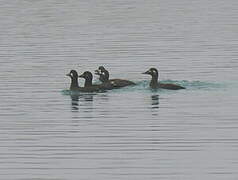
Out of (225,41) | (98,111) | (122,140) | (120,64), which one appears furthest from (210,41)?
(122,140)

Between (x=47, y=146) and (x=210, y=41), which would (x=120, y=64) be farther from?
(x=47, y=146)

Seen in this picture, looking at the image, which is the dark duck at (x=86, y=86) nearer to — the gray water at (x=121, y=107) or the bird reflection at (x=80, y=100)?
the gray water at (x=121, y=107)

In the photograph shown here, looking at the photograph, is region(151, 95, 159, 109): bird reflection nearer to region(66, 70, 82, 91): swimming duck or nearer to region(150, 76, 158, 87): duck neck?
region(150, 76, 158, 87): duck neck

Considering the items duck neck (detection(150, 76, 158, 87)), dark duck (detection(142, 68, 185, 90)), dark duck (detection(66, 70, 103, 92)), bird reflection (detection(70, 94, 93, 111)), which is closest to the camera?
bird reflection (detection(70, 94, 93, 111))

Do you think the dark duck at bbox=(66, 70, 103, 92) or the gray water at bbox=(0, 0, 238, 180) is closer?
the gray water at bbox=(0, 0, 238, 180)

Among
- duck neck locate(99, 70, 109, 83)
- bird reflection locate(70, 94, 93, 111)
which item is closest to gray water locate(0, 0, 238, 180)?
bird reflection locate(70, 94, 93, 111)

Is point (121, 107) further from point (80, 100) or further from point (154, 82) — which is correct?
point (154, 82)

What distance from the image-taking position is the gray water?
26.6m

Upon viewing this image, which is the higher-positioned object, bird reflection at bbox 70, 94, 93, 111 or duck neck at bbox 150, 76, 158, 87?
duck neck at bbox 150, 76, 158, 87

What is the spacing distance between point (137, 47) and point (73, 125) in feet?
75.4

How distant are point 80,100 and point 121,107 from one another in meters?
2.78

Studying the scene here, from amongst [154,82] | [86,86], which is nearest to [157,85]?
[154,82]

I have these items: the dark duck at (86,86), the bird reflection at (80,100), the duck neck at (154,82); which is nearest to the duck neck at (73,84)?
the dark duck at (86,86)

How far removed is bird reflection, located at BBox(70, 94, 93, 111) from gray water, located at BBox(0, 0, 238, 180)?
0.03 meters
